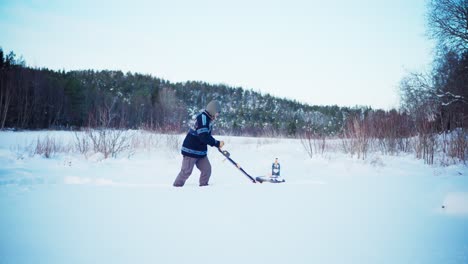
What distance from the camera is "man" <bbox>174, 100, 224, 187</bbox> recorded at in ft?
13.9

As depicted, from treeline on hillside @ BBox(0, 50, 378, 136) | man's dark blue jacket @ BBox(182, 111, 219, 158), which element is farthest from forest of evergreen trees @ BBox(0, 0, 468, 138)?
man's dark blue jacket @ BBox(182, 111, 219, 158)

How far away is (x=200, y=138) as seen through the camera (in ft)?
13.8

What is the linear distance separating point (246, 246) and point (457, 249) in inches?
55.6

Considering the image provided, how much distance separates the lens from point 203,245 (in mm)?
1742

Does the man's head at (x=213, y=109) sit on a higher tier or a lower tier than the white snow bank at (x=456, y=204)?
higher

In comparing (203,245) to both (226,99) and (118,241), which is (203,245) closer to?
(118,241)

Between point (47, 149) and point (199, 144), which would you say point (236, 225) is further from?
point (47, 149)

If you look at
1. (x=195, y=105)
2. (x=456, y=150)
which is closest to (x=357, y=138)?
(x=456, y=150)

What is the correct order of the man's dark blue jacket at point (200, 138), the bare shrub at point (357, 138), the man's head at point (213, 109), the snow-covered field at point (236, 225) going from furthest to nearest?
the bare shrub at point (357, 138) < the man's head at point (213, 109) < the man's dark blue jacket at point (200, 138) < the snow-covered field at point (236, 225)

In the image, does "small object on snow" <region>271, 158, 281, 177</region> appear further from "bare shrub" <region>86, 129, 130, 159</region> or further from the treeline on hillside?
"bare shrub" <region>86, 129, 130, 159</region>

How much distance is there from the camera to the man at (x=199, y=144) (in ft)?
13.9

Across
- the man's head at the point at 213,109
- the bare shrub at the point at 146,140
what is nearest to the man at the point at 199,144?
the man's head at the point at 213,109

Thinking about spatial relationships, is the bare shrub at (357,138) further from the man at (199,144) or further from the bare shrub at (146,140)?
the bare shrub at (146,140)

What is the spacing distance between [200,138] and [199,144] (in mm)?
242
